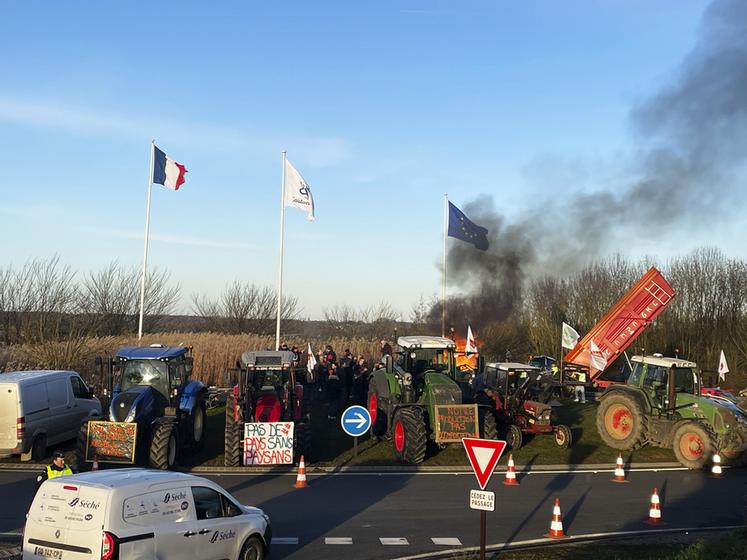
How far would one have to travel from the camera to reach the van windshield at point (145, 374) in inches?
772

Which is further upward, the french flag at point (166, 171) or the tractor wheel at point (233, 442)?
the french flag at point (166, 171)

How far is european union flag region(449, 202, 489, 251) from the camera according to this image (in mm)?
33750

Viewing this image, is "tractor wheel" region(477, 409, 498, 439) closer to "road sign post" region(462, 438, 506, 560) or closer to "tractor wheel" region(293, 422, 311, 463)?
"tractor wheel" region(293, 422, 311, 463)

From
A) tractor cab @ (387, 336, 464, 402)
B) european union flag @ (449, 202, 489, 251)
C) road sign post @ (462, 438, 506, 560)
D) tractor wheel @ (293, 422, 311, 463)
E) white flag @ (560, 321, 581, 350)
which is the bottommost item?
tractor wheel @ (293, 422, 311, 463)

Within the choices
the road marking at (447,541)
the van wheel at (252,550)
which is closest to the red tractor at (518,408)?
the road marking at (447,541)

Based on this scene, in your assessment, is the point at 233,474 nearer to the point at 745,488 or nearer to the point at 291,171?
the point at 745,488

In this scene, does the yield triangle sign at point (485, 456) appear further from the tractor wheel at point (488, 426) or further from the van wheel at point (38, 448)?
the van wheel at point (38, 448)

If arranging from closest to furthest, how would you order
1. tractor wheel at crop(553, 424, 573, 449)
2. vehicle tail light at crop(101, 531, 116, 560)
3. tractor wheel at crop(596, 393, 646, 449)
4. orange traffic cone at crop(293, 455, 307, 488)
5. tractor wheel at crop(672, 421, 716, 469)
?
vehicle tail light at crop(101, 531, 116, 560) < orange traffic cone at crop(293, 455, 307, 488) < tractor wheel at crop(672, 421, 716, 469) < tractor wheel at crop(596, 393, 646, 449) < tractor wheel at crop(553, 424, 573, 449)

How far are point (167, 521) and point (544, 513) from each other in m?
7.90

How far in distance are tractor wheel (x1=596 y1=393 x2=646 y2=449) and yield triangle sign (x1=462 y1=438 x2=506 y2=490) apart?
12.7 meters

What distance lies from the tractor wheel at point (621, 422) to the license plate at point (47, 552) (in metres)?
16.4

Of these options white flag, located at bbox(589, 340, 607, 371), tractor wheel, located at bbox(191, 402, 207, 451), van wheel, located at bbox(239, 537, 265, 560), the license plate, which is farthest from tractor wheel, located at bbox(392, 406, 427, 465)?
white flag, located at bbox(589, 340, 607, 371)

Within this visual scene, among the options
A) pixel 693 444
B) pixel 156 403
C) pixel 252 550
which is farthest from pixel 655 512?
pixel 156 403

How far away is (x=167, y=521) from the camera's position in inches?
364
